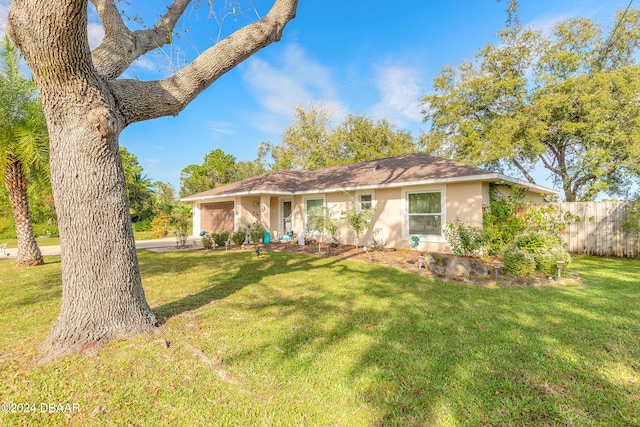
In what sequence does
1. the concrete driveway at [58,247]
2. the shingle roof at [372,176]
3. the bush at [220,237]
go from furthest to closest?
the bush at [220,237] < the concrete driveway at [58,247] < the shingle roof at [372,176]

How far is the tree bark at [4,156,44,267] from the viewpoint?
26.8 feet

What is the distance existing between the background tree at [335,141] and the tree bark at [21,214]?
20068 mm

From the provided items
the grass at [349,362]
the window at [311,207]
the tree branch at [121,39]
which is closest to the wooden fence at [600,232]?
the grass at [349,362]

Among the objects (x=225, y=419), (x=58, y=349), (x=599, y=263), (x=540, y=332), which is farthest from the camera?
(x=599, y=263)

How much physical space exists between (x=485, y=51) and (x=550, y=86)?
4622 mm

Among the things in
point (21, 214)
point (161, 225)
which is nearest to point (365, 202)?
point (21, 214)

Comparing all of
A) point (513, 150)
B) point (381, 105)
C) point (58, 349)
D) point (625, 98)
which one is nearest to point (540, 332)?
point (58, 349)

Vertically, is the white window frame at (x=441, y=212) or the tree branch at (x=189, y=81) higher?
the tree branch at (x=189, y=81)

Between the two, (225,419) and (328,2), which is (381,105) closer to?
(328,2)

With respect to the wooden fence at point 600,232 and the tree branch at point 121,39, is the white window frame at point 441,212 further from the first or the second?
the tree branch at point 121,39

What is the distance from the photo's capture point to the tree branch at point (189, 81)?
11.3 feet

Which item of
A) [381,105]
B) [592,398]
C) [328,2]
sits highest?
[381,105]

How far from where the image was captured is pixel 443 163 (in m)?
10.6

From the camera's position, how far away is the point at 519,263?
6324mm
